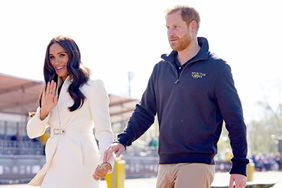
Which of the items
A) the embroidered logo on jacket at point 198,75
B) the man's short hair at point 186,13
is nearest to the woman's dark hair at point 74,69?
the man's short hair at point 186,13

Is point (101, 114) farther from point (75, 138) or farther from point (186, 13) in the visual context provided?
point (186, 13)

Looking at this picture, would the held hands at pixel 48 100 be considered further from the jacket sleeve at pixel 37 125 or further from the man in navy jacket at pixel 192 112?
the man in navy jacket at pixel 192 112

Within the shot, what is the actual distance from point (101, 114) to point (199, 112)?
947 mm

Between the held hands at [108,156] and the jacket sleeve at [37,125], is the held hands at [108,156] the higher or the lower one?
the lower one

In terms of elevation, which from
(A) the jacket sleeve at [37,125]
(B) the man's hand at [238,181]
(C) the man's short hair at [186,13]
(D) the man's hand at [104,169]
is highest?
(C) the man's short hair at [186,13]

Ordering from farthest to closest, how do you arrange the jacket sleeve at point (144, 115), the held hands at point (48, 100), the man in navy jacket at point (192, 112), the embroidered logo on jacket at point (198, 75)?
1. the held hands at point (48, 100)
2. the jacket sleeve at point (144, 115)
3. the embroidered logo on jacket at point (198, 75)
4. the man in navy jacket at point (192, 112)

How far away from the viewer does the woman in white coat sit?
15.0ft

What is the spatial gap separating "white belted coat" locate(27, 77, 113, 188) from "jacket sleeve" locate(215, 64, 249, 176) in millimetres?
1032

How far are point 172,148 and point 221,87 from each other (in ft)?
1.68

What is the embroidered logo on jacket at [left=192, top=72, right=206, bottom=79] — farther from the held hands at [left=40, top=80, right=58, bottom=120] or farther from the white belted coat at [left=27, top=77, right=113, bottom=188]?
the held hands at [left=40, top=80, right=58, bottom=120]

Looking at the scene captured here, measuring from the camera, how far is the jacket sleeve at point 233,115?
378 centimetres

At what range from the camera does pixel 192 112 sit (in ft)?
13.0

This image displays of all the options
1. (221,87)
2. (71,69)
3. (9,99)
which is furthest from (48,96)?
(9,99)

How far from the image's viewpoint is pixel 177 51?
4223mm
